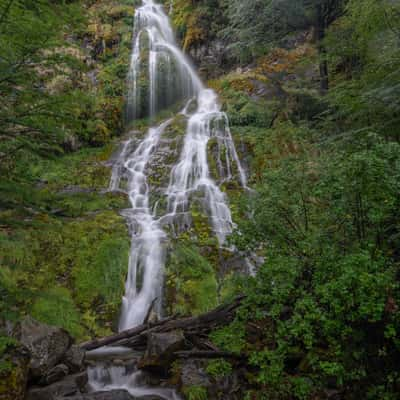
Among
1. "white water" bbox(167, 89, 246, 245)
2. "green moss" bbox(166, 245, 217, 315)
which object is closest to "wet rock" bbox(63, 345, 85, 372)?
"green moss" bbox(166, 245, 217, 315)

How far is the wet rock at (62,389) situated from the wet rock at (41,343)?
0.24 metres

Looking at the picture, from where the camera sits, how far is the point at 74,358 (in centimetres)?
551

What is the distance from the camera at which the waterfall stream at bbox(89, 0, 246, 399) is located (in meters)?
7.86

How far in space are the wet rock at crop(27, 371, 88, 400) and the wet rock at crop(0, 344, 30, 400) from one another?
0.21m

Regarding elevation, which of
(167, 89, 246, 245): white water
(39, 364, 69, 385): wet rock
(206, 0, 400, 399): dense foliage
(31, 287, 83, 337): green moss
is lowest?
(39, 364, 69, 385): wet rock

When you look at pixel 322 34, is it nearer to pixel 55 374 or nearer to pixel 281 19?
pixel 281 19

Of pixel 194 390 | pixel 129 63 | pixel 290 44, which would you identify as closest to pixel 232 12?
pixel 290 44

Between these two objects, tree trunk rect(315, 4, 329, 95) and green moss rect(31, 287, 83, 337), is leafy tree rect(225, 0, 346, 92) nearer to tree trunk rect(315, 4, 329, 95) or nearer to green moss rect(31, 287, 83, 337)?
tree trunk rect(315, 4, 329, 95)

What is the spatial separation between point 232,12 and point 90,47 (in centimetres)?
1042

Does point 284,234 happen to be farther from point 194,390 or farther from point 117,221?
point 117,221

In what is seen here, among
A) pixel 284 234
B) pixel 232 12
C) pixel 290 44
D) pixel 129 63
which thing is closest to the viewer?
pixel 284 234

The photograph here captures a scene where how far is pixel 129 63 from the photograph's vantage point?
19.7 meters

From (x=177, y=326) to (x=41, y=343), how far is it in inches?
83.2

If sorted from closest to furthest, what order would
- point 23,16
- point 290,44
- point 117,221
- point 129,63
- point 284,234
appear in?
point 23,16 → point 284,234 → point 117,221 → point 290,44 → point 129,63
